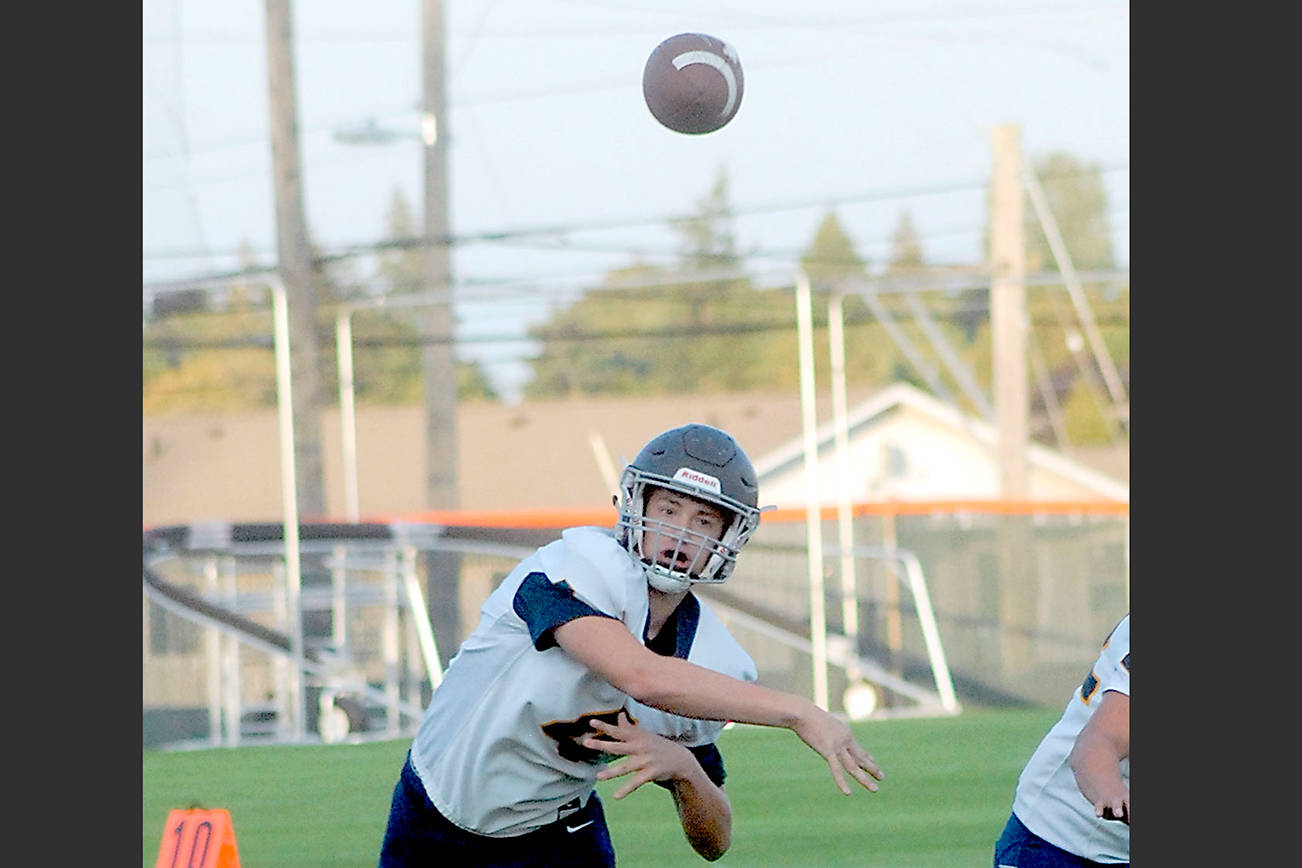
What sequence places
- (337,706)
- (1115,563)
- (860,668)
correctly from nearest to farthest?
(337,706)
(860,668)
(1115,563)

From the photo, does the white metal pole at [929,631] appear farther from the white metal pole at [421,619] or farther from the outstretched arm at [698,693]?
the outstretched arm at [698,693]

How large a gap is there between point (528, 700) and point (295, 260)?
14.4 m

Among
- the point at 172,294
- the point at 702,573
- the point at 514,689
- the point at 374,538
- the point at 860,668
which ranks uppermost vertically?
the point at 172,294

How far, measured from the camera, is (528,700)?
3328 mm

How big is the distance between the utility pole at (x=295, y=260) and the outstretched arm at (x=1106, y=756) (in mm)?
14368

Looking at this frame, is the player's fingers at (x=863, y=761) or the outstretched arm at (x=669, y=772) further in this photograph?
the outstretched arm at (x=669, y=772)

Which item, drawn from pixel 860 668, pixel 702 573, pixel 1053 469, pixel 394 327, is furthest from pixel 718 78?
pixel 1053 469

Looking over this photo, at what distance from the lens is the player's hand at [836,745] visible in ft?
9.14

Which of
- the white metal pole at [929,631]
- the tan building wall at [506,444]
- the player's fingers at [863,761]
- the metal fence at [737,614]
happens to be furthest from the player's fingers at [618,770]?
the tan building wall at [506,444]

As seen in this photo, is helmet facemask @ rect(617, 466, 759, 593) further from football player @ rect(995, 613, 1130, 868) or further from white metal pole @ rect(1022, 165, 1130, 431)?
white metal pole @ rect(1022, 165, 1130, 431)

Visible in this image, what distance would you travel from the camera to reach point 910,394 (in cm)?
2797

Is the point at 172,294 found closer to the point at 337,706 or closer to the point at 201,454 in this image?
the point at 337,706

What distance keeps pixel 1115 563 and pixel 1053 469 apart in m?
8.98

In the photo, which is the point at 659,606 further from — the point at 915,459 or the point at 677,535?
the point at 915,459
